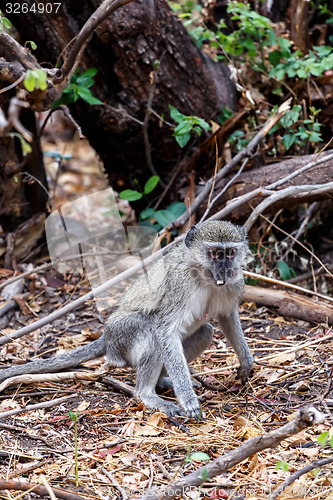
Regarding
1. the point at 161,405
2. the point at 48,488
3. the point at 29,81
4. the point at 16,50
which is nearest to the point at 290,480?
the point at 48,488

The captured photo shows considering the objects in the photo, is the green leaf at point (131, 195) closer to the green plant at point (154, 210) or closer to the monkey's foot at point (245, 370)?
the green plant at point (154, 210)

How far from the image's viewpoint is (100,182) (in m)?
11.3

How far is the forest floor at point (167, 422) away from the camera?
11.4 ft

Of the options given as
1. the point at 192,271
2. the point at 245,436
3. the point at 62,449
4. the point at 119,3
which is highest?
the point at 119,3

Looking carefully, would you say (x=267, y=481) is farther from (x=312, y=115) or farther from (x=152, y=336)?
(x=312, y=115)

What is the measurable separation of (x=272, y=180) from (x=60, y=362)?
3.18m

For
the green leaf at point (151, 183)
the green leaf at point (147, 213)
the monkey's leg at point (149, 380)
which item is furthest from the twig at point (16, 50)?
the monkey's leg at point (149, 380)

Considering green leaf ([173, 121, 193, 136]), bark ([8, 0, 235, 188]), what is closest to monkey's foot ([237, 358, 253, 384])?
green leaf ([173, 121, 193, 136])

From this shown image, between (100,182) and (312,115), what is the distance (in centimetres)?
518

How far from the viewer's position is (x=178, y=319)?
464 cm

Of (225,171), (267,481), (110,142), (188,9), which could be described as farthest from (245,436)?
(188,9)

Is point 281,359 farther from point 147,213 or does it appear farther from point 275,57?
point 275,57

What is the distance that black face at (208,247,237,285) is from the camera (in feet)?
14.5

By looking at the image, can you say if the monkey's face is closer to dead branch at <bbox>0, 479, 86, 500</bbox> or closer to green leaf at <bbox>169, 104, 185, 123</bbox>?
dead branch at <bbox>0, 479, 86, 500</bbox>
